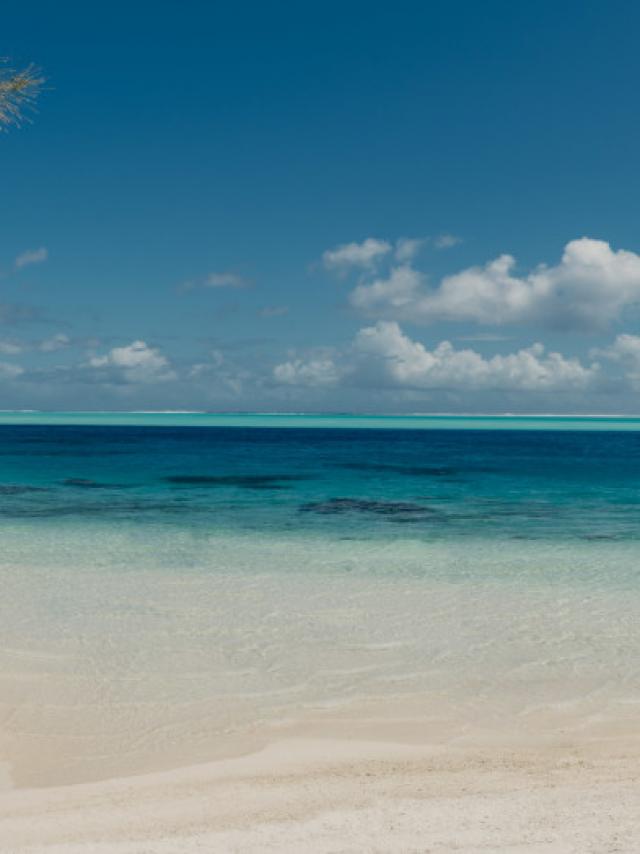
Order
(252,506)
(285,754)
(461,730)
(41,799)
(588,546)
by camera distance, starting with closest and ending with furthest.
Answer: (41,799) → (285,754) → (461,730) → (588,546) → (252,506)

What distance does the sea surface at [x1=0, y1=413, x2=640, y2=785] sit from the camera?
8.41 m

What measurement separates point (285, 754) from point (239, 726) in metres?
0.89

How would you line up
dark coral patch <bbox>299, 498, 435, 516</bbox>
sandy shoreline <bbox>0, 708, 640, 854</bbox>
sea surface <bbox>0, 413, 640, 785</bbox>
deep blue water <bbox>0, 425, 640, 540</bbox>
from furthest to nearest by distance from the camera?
dark coral patch <bbox>299, 498, 435, 516</bbox>, deep blue water <bbox>0, 425, 640, 540</bbox>, sea surface <bbox>0, 413, 640, 785</bbox>, sandy shoreline <bbox>0, 708, 640, 854</bbox>

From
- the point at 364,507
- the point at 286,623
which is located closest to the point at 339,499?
the point at 364,507

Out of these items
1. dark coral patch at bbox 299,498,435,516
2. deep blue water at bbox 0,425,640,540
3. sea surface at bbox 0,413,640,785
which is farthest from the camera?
dark coral patch at bbox 299,498,435,516

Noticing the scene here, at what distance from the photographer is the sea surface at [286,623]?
8.41m

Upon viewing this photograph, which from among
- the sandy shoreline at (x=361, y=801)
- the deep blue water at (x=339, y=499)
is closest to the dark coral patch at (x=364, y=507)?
the deep blue water at (x=339, y=499)

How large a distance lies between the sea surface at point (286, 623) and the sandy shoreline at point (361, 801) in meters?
0.64

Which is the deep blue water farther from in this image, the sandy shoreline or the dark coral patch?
the sandy shoreline

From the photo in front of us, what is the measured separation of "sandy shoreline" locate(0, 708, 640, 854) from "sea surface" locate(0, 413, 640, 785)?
64cm

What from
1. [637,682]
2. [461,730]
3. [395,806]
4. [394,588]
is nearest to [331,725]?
[461,730]

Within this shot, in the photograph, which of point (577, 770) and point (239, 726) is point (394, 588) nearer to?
point (239, 726)

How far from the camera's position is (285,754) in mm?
7520

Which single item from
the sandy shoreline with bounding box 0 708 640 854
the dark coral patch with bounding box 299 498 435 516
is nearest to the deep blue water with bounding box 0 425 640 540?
the dark coral patch with bounding box 299 498 435 516
